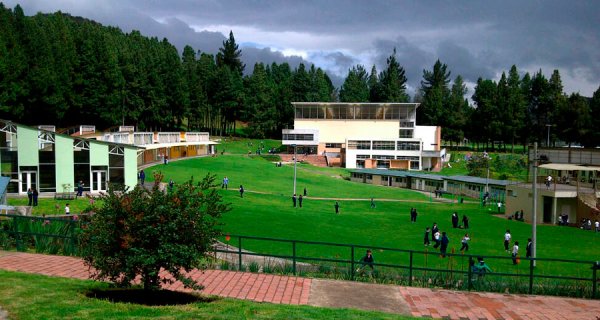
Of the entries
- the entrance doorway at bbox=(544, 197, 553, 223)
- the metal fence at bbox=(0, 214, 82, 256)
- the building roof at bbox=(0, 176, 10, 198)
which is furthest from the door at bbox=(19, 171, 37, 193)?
the entrance doorway at bbox=(544, 197, 553, 223)

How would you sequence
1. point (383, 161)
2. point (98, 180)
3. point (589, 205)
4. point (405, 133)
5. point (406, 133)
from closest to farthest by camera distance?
point (98, 180), point (589, 205), point (383, 161), point (406, 133), point (405, 133)

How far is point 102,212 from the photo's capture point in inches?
507

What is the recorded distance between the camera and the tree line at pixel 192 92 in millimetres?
70375

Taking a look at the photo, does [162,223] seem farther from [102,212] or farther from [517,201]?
[517,201]

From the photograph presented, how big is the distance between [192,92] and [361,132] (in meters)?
34.5

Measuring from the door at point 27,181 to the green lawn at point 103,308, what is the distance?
25.0 meters

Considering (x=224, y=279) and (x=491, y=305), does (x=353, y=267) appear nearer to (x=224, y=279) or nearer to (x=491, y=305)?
(x=224, y=279)

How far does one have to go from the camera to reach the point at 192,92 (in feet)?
338

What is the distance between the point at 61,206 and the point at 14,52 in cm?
4172

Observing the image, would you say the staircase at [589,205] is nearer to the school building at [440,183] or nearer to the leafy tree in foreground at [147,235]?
the school building at [440,183]

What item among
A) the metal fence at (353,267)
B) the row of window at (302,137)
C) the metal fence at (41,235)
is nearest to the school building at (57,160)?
the metal fence at (41,235)

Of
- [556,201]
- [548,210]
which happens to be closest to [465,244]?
[556,201]

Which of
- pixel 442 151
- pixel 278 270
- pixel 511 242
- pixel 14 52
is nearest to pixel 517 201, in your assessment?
pixel 511 242

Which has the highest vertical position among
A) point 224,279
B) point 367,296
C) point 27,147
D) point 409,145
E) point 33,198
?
point 27,147
